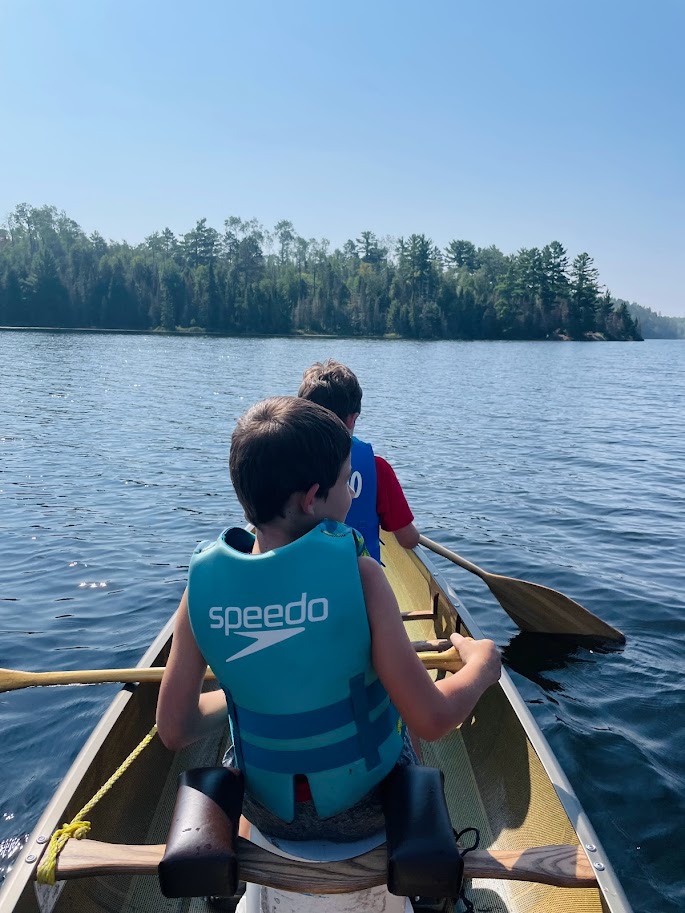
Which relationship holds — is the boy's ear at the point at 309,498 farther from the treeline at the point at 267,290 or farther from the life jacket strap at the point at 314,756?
the treeline at the point at 267,290

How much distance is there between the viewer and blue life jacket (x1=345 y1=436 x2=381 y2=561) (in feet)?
13.3

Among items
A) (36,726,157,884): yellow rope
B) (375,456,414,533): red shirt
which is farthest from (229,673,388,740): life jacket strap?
(375,456,414,533): red shirt

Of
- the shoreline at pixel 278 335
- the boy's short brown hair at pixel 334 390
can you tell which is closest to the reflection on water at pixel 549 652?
the boy's short brown hair at pixel 334 390

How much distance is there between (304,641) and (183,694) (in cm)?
58

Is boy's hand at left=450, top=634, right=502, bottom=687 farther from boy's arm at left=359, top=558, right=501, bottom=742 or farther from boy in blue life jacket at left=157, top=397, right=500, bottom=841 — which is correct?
boy's arm at left=359, top=558, right=501, bottom=742

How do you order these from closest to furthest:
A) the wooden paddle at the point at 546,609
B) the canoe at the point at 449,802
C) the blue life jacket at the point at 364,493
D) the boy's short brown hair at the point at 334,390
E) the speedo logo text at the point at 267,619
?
1. the speedo logo text at the point at 267,619
2. the canoe at the point at 449,802
3. the boy's short brown hair at the point at 334,390
4. the blue life jacket at the point at 364,493
5. the wooden paddle at the point at 546,609

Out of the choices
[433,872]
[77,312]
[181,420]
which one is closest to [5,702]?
[433,872]

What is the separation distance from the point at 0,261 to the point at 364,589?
4242 inches

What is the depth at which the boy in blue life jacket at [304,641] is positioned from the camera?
200cm

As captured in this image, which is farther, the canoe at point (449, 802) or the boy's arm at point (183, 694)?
the canoe at point (449, 802)

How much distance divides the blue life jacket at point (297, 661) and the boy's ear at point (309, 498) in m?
0.09

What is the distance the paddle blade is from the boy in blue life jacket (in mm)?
5141

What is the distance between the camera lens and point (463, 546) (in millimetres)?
10367

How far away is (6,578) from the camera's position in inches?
355
